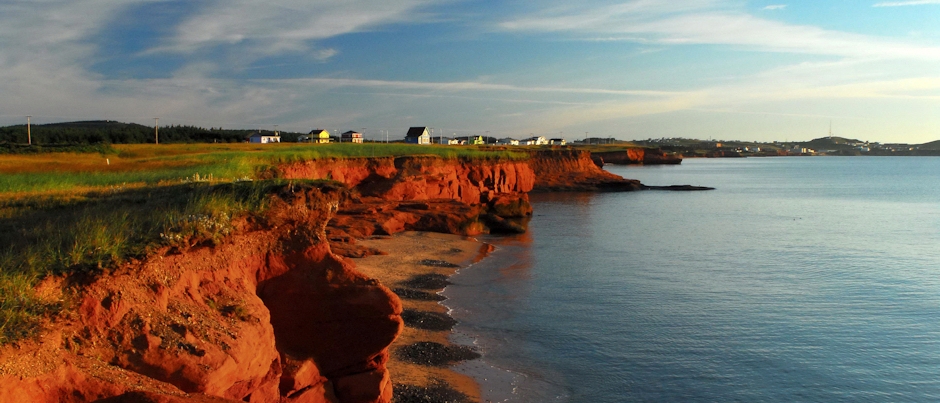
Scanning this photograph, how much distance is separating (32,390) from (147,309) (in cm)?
178

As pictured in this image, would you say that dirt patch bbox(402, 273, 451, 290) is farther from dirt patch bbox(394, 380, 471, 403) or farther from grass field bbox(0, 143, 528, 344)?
grass field bbox(0, 143, 528, 344)

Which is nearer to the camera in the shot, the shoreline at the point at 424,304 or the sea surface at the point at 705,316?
the shoreline at the point at 424,304

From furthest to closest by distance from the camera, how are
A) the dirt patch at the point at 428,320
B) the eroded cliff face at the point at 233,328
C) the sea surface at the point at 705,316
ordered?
the dirt patch at the point at 428,320, the sea surface at the point at 705,316, the eroded cliff face at the point at 233,328

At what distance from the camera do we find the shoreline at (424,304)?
13.1m

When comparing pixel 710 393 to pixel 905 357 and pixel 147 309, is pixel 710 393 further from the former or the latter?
pixel 147 309

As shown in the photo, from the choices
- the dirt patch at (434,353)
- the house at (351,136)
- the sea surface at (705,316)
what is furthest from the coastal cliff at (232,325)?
the house at (351,136)

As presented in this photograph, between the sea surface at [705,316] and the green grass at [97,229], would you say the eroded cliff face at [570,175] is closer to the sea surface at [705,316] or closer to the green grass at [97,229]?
the sea surface at [705,316]

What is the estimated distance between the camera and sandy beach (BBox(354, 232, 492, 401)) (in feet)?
43.6

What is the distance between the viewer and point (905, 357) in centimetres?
1545

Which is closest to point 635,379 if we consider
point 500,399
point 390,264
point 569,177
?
point 500,399

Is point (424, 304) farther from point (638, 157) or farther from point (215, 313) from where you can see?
point (638, 157)

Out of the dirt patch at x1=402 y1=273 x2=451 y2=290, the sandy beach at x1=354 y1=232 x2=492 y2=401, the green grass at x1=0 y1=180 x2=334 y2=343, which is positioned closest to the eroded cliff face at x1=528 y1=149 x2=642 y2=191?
the sandy beach at x1=354 y1=232 x2=492 y2=401

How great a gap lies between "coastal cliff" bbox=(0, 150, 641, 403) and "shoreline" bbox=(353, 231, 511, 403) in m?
2.37

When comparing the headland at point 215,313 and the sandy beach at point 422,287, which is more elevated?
the headland at point 215,313
